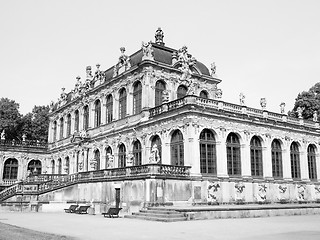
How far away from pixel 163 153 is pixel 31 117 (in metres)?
37.2

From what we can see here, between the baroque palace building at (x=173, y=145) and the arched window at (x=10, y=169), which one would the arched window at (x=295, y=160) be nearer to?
the baroque palace building at (x=173, y=145)

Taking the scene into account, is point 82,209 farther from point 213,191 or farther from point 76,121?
point 76,121

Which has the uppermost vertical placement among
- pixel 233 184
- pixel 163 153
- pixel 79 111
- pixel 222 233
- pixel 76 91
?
pixel 76 91

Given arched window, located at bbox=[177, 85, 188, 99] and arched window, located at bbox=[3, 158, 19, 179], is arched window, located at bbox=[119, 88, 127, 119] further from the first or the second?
arched window, located at bbox=[3, 158, 19, 179]

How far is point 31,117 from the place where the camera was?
58.1 m

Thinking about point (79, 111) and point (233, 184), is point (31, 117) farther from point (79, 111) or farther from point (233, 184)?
point (233, 184)

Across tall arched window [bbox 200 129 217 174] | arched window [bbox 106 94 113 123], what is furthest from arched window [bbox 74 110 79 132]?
tall arched window [bbox 200 129 217 174]

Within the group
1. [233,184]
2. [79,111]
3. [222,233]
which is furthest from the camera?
[79,111]

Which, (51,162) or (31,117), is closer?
(51,162)

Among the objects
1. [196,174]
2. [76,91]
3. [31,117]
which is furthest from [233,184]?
[31,117]

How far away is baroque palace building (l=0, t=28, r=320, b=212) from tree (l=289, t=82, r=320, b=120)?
946 cm

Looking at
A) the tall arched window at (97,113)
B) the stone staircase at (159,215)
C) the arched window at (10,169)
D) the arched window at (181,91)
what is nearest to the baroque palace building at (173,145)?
the arched window at (181,91)

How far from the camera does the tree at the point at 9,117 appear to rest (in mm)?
51906

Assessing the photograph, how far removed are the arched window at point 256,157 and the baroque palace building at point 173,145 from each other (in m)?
0.08
